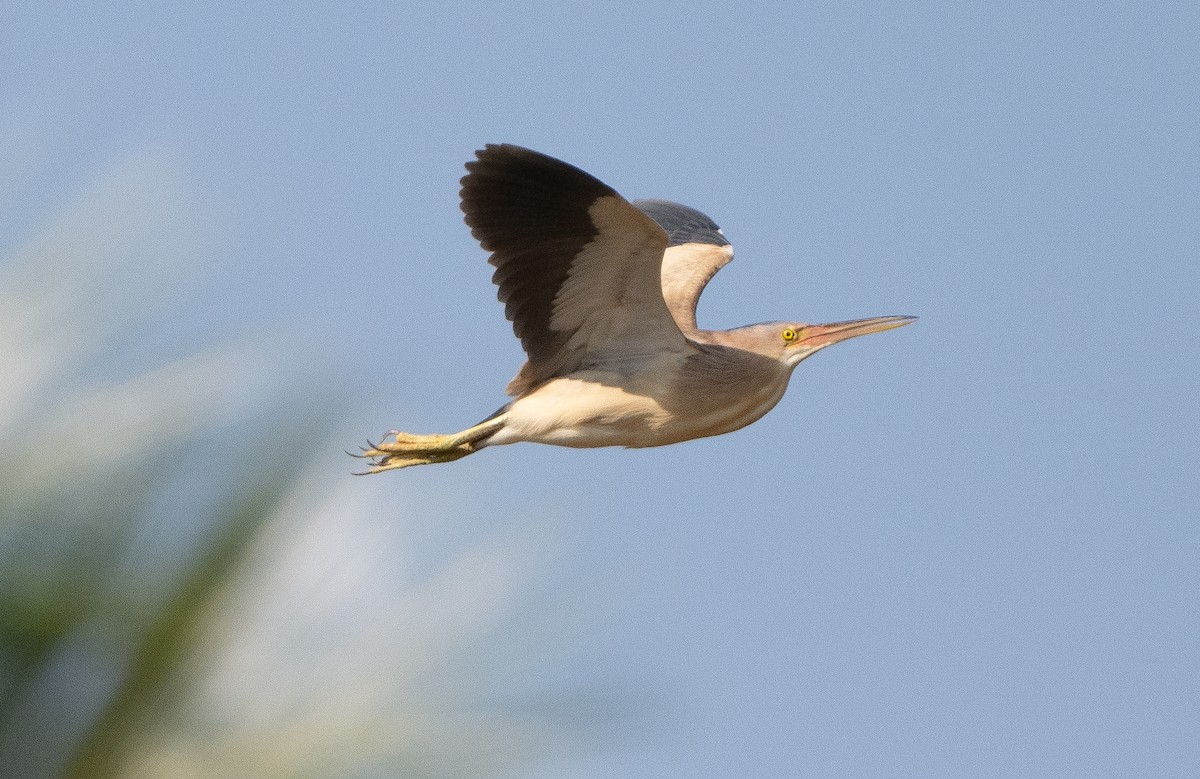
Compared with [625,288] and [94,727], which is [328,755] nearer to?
[94,727]

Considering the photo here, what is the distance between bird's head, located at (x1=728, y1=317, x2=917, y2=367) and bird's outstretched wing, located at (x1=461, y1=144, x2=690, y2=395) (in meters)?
0.48

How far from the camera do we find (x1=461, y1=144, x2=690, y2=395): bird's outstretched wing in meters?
5.07

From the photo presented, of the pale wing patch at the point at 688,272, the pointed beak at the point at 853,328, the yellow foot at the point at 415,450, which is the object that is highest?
the pale wing patch at the point at 688,272

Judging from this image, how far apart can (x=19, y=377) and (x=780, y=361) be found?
453 cm

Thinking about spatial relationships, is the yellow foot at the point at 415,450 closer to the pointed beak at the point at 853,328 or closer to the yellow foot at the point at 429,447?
the yellow foot at the point at 429,447

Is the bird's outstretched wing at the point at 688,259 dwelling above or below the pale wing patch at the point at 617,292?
above

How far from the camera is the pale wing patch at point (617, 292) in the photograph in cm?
516

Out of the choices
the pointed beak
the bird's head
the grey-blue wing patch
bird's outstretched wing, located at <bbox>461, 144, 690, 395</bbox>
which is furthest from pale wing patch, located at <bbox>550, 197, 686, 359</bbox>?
the grey-blue wing patch

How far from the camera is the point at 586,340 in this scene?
5.57m

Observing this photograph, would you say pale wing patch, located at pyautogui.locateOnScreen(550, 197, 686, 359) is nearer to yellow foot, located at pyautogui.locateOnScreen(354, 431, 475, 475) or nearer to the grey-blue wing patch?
yellow foot, located at pyautogui.locateOnScreen(354, 431, 475, 475)

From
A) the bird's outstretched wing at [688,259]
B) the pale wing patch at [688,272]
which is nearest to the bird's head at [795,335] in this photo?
the bird's outstretched wing at [688,259]

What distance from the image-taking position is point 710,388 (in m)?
5.60

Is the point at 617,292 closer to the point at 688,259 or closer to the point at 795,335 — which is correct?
the point at 795,335

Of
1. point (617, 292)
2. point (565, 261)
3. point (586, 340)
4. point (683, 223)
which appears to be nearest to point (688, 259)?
point (683, 223)
